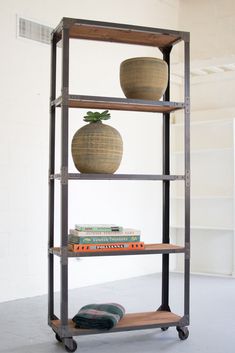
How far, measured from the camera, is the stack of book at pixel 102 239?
3.51 metres

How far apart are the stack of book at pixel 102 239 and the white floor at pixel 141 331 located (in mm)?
603

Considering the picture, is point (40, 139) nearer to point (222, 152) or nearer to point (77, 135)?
point (77, 135)

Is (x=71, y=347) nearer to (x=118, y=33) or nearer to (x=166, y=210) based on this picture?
(x=166, y=210)

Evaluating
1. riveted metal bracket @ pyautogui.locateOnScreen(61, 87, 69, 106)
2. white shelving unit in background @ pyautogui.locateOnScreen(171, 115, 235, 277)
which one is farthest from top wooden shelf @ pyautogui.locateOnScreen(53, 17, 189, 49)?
white shelving unit in background @ pyautogui.locateOnScreen(171, 115, 235, 277)

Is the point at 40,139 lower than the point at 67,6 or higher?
lower

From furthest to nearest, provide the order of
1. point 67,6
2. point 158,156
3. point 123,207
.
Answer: point 158,156 < point 123,207 < point 67,6

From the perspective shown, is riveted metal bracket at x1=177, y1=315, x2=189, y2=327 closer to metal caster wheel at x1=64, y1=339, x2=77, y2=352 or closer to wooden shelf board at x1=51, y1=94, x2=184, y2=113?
metal caster wheel at x1=64, y1=339, x2=77, y2=352

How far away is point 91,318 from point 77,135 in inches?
45.3

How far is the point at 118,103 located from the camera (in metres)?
3.70

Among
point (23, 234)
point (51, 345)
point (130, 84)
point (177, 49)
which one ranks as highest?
point (177, 49)

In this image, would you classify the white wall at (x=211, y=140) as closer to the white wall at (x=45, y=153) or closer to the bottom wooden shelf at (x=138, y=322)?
the white wall at (x=45, y=153)

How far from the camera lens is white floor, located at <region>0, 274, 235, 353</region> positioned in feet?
11.4

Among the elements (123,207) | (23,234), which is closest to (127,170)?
(123,207)

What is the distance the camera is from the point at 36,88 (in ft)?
17.7
